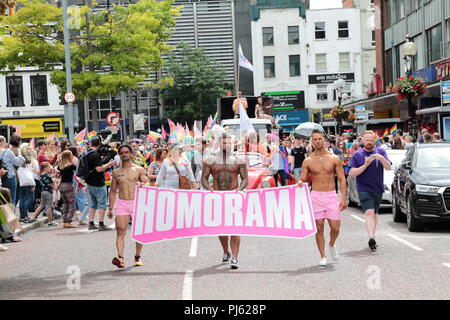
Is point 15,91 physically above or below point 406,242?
above

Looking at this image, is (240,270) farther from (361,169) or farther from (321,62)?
(321,62)

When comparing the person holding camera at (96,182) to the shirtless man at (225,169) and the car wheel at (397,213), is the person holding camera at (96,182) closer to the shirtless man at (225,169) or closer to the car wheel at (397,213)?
the car wheel at (397,213)

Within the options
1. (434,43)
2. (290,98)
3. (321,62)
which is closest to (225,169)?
(434,43)

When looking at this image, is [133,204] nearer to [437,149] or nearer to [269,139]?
[437,149]

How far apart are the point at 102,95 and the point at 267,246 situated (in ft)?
85.6

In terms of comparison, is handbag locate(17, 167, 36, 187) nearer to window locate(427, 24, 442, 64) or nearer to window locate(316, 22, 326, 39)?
window locate(427, 24, 442, 64)

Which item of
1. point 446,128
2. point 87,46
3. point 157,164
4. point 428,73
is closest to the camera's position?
point 157,164

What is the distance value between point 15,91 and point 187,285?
4955cm

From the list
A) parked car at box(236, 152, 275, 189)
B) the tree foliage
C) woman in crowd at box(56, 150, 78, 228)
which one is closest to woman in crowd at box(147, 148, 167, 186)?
parked car at box(236, 152, 275, 189)

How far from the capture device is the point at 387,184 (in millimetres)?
18844

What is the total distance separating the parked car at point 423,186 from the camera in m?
14.2

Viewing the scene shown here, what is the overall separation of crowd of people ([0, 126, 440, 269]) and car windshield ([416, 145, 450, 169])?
1.47 meters
